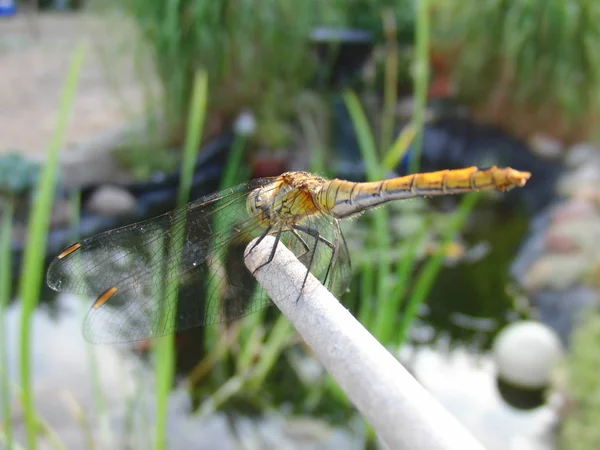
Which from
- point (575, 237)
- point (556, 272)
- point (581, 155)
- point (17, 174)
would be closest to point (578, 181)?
point (581, 155)

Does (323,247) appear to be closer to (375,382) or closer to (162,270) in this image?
(162,270)

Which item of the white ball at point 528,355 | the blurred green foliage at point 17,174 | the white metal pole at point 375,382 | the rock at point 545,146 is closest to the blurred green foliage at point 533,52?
the rock at point 545,146

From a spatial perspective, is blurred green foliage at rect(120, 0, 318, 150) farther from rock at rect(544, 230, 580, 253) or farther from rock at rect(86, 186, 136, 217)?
rock at rect(544, 230, 580, 253)

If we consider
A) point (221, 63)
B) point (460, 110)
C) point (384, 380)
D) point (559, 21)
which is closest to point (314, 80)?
point (221, 63)

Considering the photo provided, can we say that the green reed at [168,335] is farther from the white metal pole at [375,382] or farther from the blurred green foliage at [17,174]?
the blurred green foliage at [17,174]

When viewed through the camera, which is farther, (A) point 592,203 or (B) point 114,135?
(B) point 114,135

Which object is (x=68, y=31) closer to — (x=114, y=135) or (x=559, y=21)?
(x=114, y=135)

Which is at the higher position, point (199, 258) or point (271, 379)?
point (271, 379)
